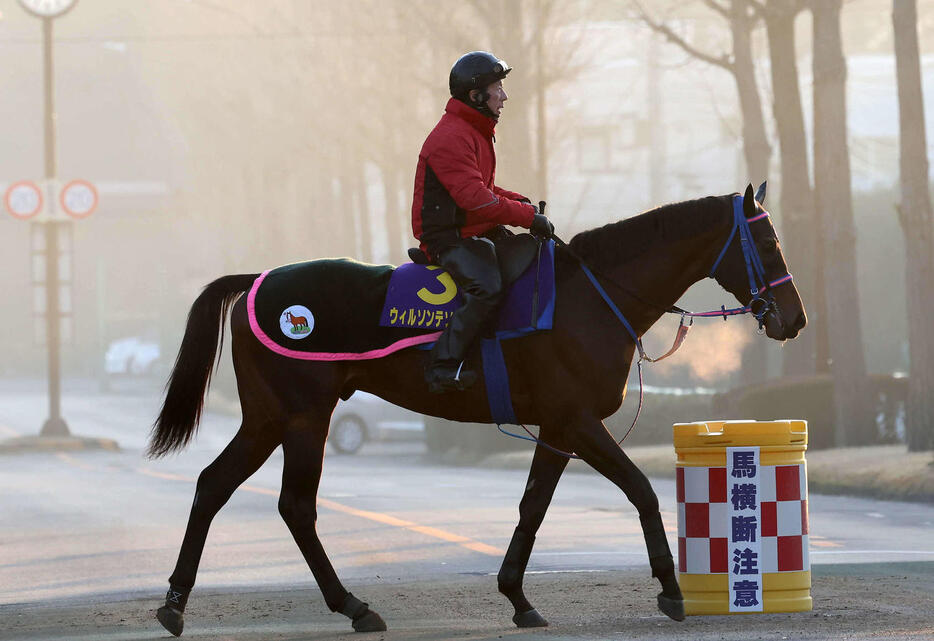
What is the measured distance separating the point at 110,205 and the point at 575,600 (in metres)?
62.8

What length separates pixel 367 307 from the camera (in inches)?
356

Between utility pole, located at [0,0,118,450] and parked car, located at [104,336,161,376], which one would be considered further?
parked car, located at [104,336,161,376]

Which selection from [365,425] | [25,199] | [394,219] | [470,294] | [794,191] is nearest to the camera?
[470,294]

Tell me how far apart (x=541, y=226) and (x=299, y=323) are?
51.7 inches

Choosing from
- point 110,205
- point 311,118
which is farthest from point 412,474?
point 110,205

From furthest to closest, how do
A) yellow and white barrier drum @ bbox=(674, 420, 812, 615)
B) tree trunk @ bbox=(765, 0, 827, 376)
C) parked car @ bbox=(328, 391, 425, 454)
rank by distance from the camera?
Result: parked car @ bbox=(328, 391, 425, 454)
tree trunk @ bbox=(765, 0, 827, 376)
yellow and white barrier drum @ bbox=(674, 420, 812, 615)

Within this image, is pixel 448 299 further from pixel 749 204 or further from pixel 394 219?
pixel 394 219

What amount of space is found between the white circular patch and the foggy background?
49.7 ft

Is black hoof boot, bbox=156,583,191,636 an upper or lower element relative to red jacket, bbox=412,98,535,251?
lower

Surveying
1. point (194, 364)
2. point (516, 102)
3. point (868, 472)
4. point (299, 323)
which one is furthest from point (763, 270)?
point (516, 102)

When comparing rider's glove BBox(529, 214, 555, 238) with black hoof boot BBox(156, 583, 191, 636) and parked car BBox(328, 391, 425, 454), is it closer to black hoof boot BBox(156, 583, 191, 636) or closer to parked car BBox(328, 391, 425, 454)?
black hoof boot BBox(156, 583, 191, 636)

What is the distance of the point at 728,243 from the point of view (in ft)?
28.7

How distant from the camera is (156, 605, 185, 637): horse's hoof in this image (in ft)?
28.5

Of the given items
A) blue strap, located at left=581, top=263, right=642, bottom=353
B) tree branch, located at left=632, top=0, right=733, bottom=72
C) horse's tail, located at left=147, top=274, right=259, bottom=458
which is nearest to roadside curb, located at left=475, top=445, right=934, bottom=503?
tree branch, located at left=632, top=0, right=733, bottom=72
